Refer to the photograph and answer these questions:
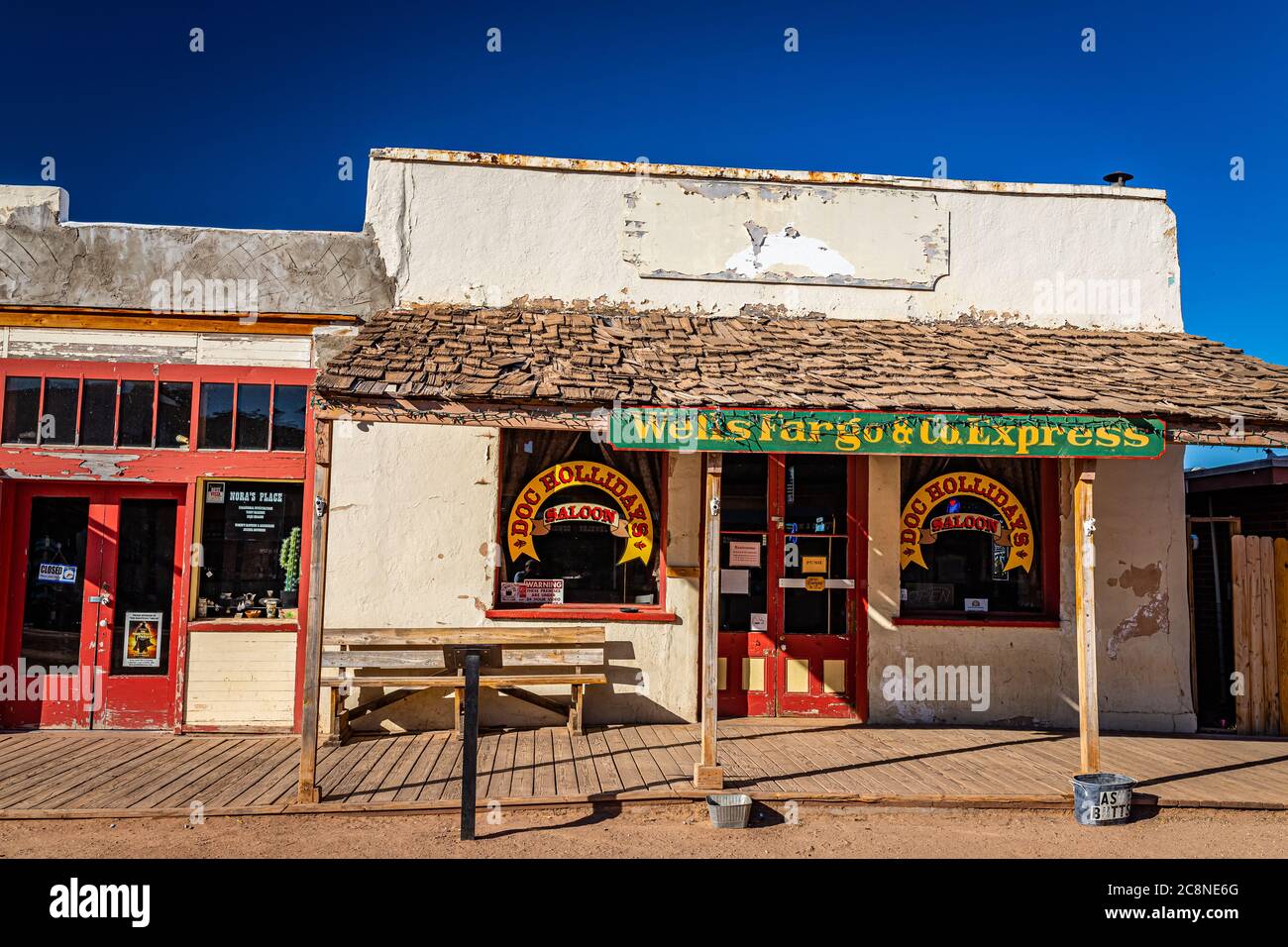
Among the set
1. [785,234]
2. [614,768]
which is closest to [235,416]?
[614,768]

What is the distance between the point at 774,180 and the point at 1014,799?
242 inches

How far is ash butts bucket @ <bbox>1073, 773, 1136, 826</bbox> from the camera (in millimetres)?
5945

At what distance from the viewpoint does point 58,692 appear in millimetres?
7938

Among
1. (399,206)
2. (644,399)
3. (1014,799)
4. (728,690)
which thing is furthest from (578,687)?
(399,206)

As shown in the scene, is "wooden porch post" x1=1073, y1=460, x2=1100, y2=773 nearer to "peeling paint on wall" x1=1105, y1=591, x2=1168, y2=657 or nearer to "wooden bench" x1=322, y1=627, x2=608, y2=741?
"peeling paint on wall" x1=1105, y1=591, x2=1168, y2=657

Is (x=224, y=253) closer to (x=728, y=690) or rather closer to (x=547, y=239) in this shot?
(x=547, y=239)

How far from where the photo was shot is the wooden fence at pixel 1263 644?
8641 mm

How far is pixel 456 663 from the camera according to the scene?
7859 mm

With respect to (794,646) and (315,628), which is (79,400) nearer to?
(315,628)

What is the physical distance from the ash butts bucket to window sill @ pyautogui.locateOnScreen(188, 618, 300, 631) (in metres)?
6.41

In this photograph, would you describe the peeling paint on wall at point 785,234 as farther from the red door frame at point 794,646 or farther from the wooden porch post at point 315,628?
the wooden porch post at point 315,628

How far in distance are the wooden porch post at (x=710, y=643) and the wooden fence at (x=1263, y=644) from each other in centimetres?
580

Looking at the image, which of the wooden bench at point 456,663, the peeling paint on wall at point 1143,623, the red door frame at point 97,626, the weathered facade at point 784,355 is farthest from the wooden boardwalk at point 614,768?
the peeling paint on wall at point 1143,623

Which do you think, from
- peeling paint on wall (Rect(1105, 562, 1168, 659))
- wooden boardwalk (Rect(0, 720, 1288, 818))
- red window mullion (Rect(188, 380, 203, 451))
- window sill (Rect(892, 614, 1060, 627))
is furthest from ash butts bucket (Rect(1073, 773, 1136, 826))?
red window mullion (Rect(188, 380, 203, 451))
